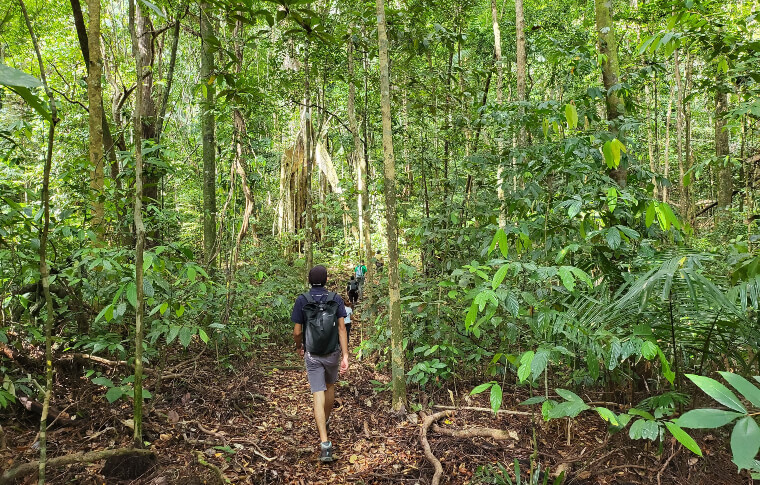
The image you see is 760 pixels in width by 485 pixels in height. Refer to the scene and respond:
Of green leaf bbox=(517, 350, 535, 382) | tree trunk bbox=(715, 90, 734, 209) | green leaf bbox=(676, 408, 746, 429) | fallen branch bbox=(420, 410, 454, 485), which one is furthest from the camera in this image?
tree trunk bbox=(715, 90, 734, 209)

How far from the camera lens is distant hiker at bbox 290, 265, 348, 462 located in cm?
422

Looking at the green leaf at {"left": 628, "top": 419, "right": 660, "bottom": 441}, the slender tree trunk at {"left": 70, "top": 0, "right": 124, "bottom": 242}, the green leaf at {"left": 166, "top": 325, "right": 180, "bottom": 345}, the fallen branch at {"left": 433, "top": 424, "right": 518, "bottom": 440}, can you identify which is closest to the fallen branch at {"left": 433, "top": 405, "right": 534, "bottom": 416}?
the fallen branch at {"left": 433, "top": 424, "right": 518, "bottom": 440}

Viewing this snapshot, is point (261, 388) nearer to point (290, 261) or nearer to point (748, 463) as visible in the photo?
point (748, 463)

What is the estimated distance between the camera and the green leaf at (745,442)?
2.63 ft

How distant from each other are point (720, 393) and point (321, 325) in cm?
362

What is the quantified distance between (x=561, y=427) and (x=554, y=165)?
7.55ft

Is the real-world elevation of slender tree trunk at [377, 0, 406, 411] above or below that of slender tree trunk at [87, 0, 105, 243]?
below

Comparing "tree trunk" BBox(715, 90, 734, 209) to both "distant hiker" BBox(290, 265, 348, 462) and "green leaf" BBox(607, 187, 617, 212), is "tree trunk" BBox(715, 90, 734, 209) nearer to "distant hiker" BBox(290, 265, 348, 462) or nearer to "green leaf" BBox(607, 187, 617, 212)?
"green leaf" BBox(607, 187, 617, 212)

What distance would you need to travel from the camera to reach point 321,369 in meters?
4.25

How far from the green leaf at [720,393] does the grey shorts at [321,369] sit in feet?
11.9

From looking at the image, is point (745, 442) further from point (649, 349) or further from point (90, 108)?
point (90, 108)

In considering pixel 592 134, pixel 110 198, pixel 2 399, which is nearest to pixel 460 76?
pixel 592 134

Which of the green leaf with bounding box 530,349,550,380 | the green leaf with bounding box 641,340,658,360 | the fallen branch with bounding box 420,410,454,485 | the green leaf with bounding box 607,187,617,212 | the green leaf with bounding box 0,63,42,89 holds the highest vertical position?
the green leaf with bounding box 0,63,42,89

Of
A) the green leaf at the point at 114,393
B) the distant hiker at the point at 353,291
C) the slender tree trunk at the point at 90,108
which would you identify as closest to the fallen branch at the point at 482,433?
the green leaf at the point at 114,393
